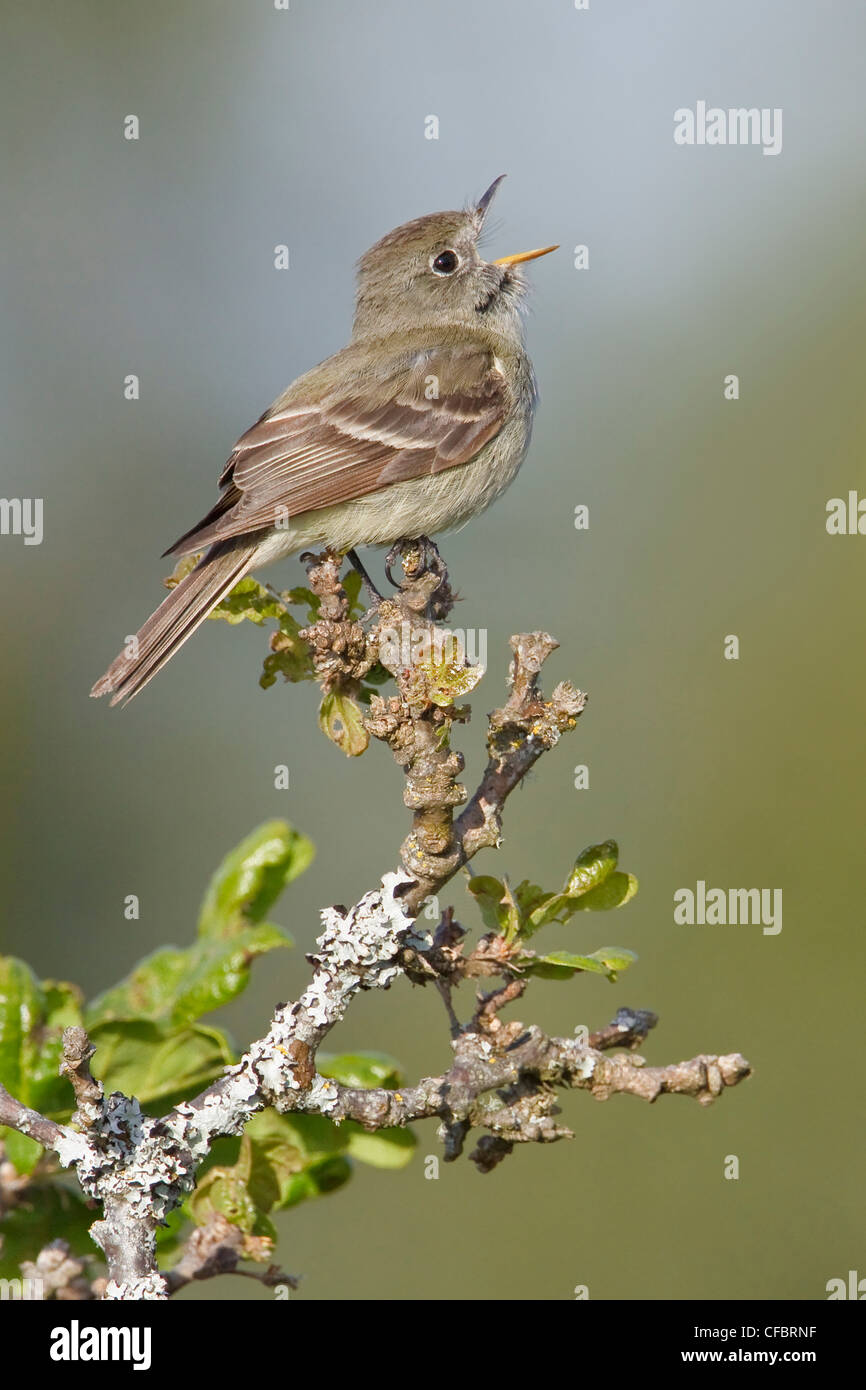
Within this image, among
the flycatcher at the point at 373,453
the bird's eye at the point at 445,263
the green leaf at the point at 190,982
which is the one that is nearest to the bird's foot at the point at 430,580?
the flycatcher at the point at 373,453

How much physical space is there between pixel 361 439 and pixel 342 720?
80.1 inches

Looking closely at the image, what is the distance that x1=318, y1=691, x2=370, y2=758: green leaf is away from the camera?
9.43 ft

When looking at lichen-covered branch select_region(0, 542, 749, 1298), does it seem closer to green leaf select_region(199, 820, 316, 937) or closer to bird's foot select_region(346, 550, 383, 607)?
green leaf select_region(199, 820, 316, 937)

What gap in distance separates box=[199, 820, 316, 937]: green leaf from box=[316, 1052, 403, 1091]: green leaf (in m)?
0.36

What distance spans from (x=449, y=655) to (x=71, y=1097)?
1.20m

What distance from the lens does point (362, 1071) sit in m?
2.85

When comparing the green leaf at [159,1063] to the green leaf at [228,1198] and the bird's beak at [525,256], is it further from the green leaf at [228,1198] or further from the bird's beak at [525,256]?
the bird's beak at [525,256]

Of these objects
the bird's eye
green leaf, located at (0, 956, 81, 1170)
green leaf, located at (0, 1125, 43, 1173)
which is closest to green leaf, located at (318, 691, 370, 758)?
green leaf, located at (0, 956, 81, 1170)

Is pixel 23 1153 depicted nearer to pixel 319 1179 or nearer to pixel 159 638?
pixel 319 1179

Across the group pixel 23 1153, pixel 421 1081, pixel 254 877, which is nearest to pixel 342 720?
pixel 254 877

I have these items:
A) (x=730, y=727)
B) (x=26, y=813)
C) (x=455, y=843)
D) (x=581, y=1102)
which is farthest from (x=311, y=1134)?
(x=26, y=813)

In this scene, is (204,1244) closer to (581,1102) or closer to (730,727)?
(581,1102)

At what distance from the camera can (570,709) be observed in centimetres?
263

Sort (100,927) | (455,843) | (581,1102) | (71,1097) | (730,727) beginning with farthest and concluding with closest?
(100,927) < (730,727) < (581,1102) < (71,1097) < (455,843)
